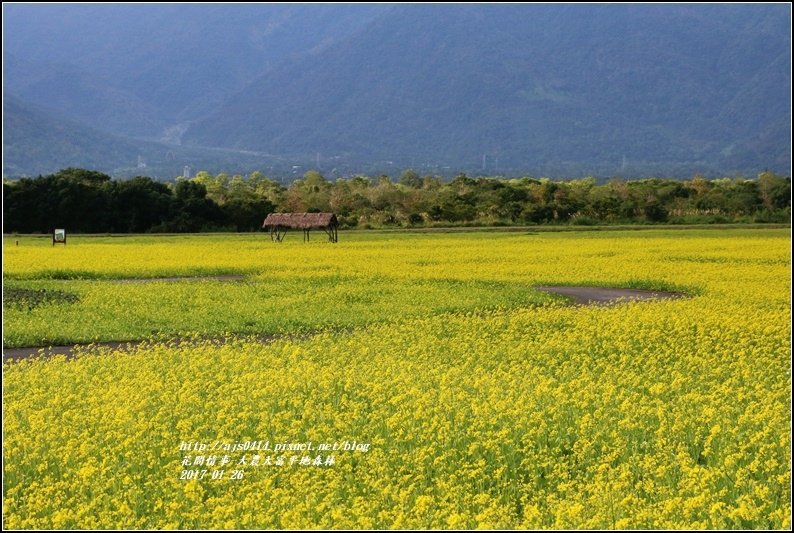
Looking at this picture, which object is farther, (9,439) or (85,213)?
(85,213)

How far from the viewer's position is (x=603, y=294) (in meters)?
25.7

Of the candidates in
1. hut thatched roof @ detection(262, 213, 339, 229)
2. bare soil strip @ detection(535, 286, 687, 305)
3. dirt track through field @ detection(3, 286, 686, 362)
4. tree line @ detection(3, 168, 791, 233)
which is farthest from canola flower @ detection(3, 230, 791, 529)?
tree line @ detection(3, 168, 791, 233)

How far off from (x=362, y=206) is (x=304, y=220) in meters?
26.5

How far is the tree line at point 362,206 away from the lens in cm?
6631

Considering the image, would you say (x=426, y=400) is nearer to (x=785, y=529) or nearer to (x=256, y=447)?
(x=256, y=447)

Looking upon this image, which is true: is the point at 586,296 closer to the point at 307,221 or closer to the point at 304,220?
the point at 307,221

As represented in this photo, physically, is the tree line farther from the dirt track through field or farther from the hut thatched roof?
the dirt track through field

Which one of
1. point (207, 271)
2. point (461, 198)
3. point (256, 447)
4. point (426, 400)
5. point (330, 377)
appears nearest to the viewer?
point (256, 447)

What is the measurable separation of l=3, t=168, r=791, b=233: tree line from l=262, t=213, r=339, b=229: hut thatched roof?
504 inches

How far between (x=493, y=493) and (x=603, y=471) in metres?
1.05

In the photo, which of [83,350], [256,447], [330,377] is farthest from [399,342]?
[256,447]

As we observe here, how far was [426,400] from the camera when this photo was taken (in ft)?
35.1

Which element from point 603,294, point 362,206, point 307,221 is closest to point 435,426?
point 603,294

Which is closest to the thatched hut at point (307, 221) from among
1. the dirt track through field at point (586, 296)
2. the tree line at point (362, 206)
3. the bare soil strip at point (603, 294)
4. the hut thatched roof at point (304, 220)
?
the hut thatched roof at point (304, 220)
